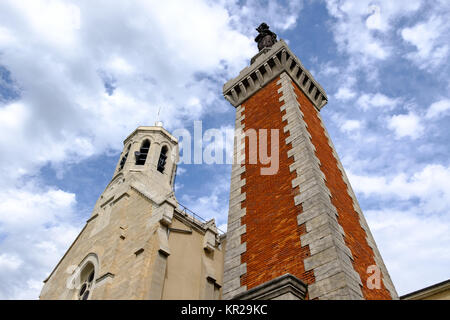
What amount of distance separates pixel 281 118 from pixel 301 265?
206 inches

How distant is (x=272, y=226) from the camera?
320 inches

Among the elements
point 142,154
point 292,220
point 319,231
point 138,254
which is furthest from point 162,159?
point 319,231

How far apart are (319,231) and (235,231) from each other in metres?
2.58

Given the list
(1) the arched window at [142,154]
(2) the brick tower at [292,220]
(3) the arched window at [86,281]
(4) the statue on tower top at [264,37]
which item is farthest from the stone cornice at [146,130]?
(2) the brick tower at [292,220]

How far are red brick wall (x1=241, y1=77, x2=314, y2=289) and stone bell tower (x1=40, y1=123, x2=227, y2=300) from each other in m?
7.99

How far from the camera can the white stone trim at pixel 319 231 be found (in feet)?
20.1

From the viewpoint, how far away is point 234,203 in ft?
32.1

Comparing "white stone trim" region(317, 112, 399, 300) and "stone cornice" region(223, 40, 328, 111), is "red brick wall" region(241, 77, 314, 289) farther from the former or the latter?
"stone cornice" region(223, 40, 328, 111)

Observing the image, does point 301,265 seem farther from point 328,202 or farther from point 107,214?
point 107,214

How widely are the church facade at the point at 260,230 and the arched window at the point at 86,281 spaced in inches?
2.8

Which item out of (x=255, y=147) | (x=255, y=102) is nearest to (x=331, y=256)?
(x=255, y=147)

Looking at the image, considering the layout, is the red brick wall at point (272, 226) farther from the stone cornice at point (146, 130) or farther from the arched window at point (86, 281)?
the stone cornice at point (146, 130)

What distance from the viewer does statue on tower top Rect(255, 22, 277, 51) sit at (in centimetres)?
1723
